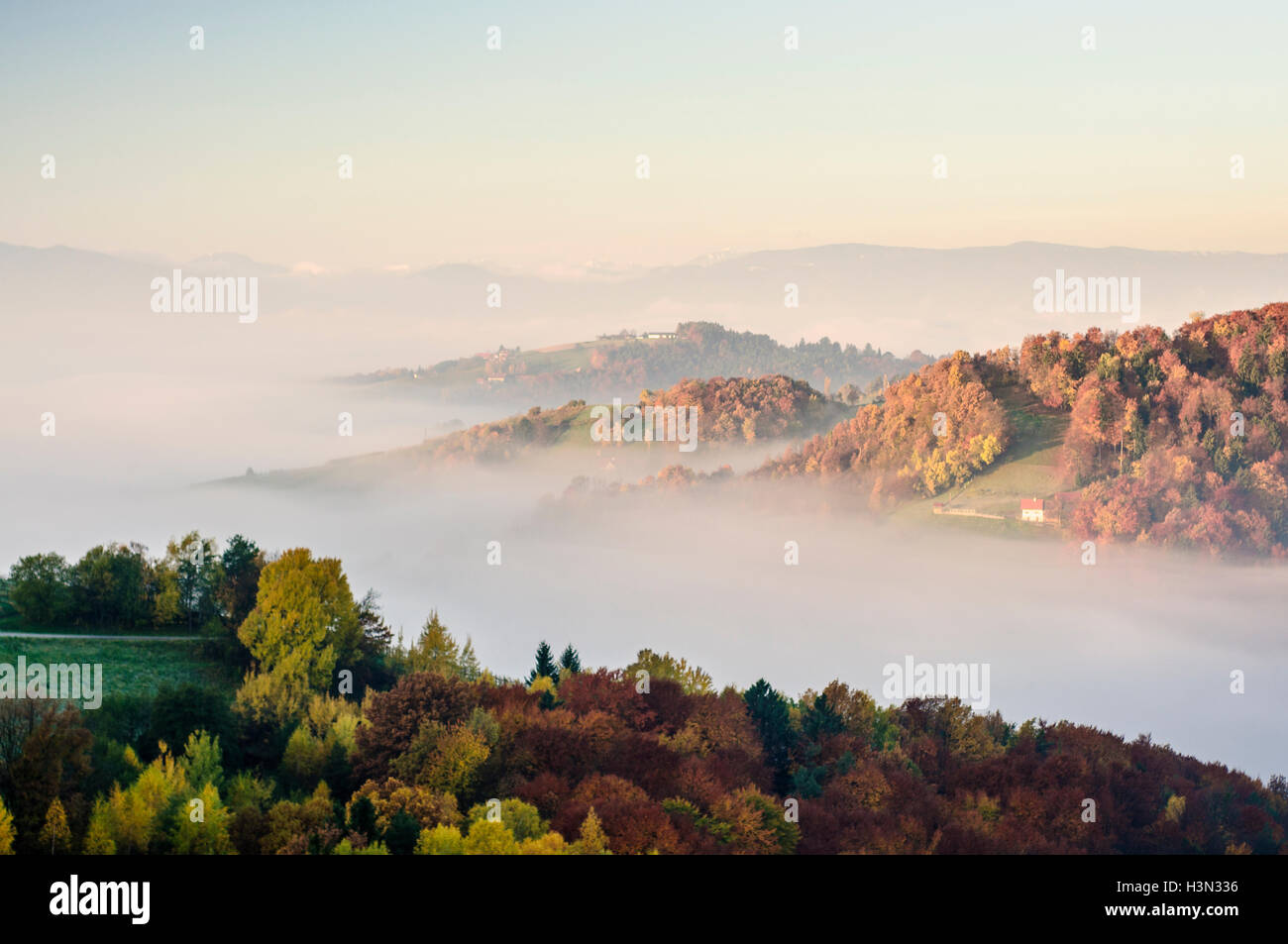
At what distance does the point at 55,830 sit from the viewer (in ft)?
187

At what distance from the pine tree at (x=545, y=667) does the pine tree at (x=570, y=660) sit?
26.5 inches

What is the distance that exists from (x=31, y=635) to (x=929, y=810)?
5481 centimetres

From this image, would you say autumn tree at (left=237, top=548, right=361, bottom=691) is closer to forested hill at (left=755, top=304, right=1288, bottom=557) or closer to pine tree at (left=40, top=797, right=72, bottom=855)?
pine tree at (left=40, top=797, right=72, bottom=855)

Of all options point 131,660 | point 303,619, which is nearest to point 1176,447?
point 303,619

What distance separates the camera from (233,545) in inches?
3415

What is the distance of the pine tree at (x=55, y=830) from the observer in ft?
186

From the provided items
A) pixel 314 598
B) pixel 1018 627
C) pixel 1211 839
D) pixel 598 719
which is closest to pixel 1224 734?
pixel 1018 627

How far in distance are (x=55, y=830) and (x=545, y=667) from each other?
130ft

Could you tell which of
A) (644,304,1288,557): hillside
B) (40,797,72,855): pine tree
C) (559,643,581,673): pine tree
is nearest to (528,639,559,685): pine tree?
(559,643,581,673): pine tree

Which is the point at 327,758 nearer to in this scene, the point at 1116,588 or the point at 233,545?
the point at 233,545

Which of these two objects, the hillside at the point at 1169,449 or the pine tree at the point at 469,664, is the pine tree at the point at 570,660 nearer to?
the pine tree at the point at 469,664

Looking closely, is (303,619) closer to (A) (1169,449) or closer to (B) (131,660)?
(B) (131,660)

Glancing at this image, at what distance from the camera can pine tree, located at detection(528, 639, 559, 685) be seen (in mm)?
91125
